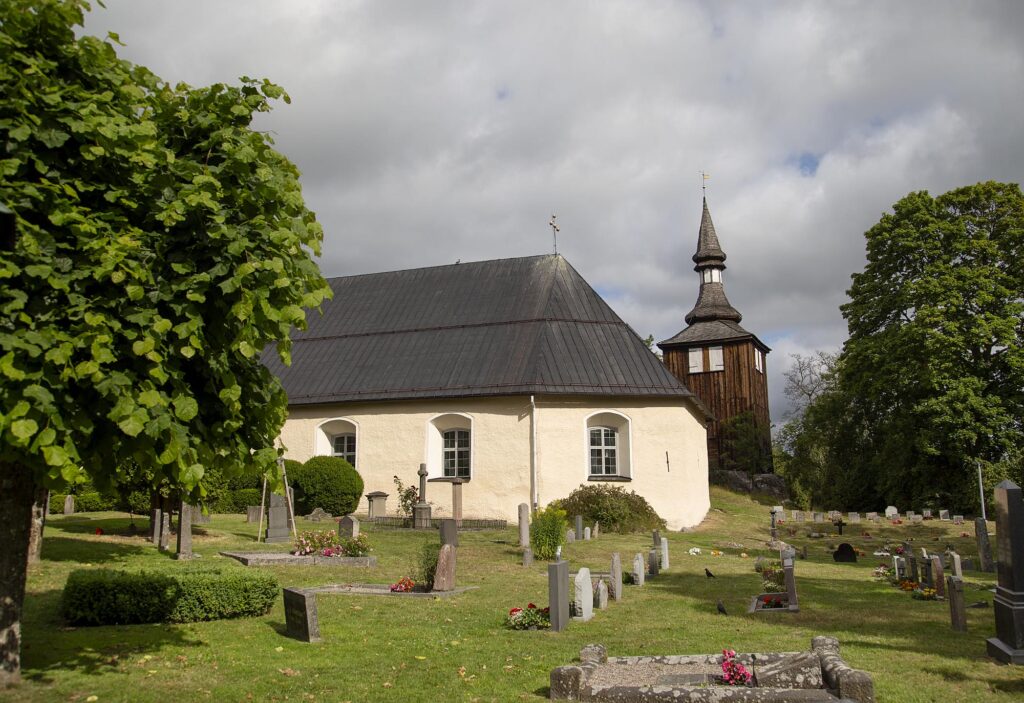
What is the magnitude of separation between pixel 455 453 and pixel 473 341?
396 centimetres

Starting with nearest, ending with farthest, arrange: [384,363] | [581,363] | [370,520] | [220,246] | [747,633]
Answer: [220,246]
[747,633]
[370,520]
[581,363]
[384,363]

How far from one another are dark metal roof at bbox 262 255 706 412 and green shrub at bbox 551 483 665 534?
315 centimetres

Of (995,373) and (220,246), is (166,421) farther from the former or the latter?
(995,373)

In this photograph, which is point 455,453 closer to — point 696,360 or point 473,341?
point 473,341

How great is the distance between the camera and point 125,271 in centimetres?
595

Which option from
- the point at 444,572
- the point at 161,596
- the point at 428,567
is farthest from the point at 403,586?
the point at 161,596

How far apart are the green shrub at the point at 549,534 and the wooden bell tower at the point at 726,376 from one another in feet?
83.0

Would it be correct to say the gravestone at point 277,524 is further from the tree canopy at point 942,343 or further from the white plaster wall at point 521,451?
the tree canopy at point 942,343

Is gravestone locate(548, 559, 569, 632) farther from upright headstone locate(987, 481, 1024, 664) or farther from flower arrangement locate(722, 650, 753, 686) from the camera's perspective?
upright headstone locate(987, 481, 1024, 664)

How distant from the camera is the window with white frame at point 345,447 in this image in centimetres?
2753

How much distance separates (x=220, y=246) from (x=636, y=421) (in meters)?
20.3

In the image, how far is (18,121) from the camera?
5945 millimetres

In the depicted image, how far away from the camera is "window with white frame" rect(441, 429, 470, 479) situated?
1019 inches

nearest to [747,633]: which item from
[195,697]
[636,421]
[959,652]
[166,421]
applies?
[959,652]
